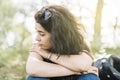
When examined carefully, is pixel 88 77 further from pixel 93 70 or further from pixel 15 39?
pixel 15 39

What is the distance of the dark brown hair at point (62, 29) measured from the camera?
1.83 meters

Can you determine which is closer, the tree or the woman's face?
the woman's face

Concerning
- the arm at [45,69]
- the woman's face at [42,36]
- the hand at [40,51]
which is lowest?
the arm at [45,69]

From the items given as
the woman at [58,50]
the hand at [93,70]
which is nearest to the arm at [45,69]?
the woman at [58,50]

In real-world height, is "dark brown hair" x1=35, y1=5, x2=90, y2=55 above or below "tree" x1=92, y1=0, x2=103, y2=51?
above

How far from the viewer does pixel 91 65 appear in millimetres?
1954

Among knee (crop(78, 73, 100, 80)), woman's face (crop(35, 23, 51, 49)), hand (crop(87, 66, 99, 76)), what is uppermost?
woman's face (crop(35, 23, 51, 49))

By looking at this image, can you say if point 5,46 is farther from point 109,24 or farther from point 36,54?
point 36,54

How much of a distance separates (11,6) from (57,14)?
138 inches

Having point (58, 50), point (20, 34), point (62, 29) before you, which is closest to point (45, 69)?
point (58, 50)

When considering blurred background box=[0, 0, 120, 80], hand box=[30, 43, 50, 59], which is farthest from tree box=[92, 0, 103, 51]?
hand box=[30, 43, 50, 59]

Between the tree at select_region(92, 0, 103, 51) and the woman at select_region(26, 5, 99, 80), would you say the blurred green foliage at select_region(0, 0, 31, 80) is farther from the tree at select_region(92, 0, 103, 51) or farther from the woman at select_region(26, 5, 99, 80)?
the woman at select_region(26, 5, 99, 80)

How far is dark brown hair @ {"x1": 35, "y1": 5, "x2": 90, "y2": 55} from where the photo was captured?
1832 mm

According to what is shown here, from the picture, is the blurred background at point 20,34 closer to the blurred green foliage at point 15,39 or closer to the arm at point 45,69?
the blurred green foliage at point 15,39
